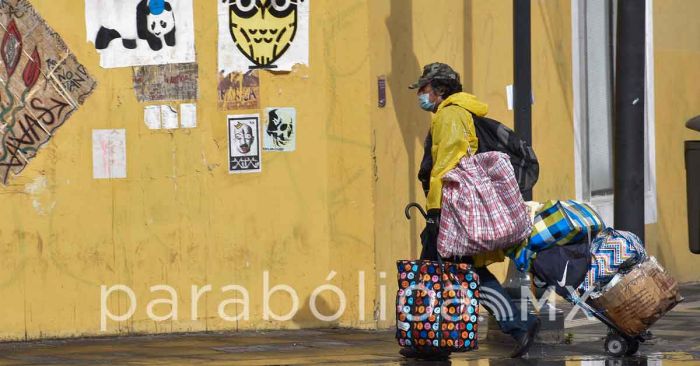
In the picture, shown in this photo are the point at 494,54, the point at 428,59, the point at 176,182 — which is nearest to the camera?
the point at 176,182

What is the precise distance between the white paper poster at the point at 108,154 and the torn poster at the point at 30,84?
287mm

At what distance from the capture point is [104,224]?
10742mm

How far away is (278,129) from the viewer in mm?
10961

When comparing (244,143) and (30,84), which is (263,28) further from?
(30,84)

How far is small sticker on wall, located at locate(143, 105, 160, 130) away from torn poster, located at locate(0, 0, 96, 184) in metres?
0.43

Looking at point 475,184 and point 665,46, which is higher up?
point 665,46

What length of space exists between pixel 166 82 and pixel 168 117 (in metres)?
0.26

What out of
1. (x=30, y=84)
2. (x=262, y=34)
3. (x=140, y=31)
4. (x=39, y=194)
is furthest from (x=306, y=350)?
(x=30, y=84)

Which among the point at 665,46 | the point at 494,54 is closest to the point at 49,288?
the point at 494,54

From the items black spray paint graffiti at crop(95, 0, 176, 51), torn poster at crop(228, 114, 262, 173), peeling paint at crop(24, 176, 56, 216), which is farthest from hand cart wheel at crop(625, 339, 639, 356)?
peeling paint at crop(24, 176, 56, 216)

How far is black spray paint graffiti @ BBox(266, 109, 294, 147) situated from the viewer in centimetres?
1095

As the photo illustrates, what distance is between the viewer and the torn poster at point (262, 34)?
35.8ft

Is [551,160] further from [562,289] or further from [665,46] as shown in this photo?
[562,289]

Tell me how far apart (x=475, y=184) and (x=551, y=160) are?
4.45 m
